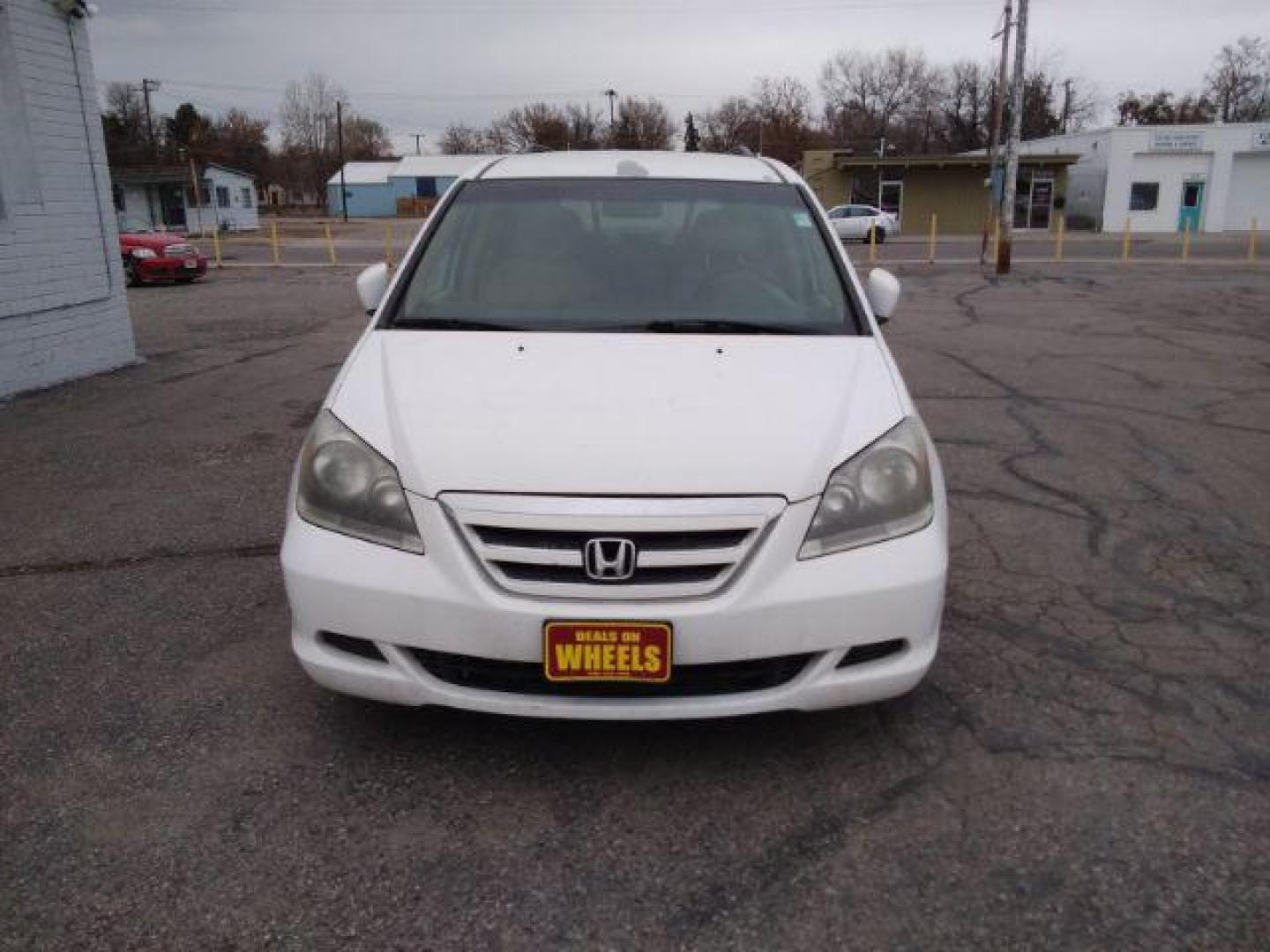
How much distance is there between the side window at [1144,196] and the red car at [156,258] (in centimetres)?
3913

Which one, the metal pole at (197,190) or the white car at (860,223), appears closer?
the white car at (860,223)

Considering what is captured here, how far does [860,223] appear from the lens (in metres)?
35.3

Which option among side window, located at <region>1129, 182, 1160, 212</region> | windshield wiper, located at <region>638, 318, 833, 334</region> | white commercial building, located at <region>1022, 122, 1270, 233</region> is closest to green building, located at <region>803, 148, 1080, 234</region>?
white commercial building, located at <region>1022, 122, 1270, 233</region>

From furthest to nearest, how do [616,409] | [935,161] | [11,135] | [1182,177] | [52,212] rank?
[1182,177] < [935,161] < [52,212] < [11,135] < [616,409]

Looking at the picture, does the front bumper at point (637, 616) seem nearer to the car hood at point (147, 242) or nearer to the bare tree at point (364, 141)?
the car hood at point (147, 242)

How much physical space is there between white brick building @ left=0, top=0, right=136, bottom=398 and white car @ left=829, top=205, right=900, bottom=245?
27721 mm

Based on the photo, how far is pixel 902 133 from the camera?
81375 millimetres

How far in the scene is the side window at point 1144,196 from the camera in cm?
4419

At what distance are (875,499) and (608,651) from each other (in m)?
0.82

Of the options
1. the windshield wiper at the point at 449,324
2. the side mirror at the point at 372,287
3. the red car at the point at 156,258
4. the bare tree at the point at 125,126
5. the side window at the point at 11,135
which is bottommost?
the red car at the point at 156,258

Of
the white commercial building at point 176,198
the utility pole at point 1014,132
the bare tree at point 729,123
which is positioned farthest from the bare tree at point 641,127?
the utility pole at point 1014,132

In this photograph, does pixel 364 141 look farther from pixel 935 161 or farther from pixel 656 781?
pixel 656 781

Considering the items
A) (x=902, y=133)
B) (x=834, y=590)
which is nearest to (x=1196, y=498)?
(x=834, y=590)

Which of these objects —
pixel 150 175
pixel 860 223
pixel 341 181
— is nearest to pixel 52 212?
pixel 860 223
